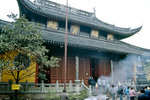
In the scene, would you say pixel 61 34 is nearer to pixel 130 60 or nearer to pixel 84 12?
pixel 84 12

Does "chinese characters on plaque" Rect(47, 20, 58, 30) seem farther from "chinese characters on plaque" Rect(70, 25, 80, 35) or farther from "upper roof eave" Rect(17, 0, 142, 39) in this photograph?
"chinese characters on plaque" Rect(70, 25, 80, 35)

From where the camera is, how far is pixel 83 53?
15.1 m

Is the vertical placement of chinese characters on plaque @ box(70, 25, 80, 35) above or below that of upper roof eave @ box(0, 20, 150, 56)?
above

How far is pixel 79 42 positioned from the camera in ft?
49.2

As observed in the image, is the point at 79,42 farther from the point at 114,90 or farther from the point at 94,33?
the point at 114,90

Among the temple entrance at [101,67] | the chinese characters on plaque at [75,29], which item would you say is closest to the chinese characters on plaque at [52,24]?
the chinese characters on plaque at [75,29]

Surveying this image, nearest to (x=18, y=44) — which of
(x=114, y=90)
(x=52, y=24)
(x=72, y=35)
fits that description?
Result: (x=52, y=24)

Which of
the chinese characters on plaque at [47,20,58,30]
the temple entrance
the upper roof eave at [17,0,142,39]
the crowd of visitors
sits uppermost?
the upper roof eave at [17,0,142,39]

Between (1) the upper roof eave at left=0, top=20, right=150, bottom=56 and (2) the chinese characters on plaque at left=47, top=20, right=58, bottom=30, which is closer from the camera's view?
(1) the upper roof eave at left=0, top=20, right=150, bottom=56

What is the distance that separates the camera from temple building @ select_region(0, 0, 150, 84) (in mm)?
13375

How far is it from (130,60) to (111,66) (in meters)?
3.42

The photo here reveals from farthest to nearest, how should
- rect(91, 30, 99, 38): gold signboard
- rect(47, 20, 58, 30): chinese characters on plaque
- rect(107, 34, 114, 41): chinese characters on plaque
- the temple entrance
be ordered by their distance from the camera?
1. rect(107, 34, 114, 41): chinese characters on plaque
2. rect(91, 30, 99, 38): gold signboard
3. the temple entrance
4. rect(47, 20, 58, 30): chinese characters on plaque

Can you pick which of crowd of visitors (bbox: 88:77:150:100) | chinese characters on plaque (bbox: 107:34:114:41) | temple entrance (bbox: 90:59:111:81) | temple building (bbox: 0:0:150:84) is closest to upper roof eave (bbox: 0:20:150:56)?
temple building (bbox: 0:0:150:84)

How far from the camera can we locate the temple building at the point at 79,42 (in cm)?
1338
